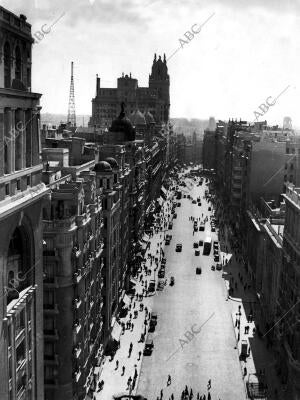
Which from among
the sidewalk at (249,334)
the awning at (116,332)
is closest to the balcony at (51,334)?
the sidewalk at (249,334)

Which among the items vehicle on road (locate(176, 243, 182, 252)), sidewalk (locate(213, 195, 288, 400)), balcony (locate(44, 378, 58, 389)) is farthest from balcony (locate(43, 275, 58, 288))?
vehicle on road (locate(176, 243, 182, 252))

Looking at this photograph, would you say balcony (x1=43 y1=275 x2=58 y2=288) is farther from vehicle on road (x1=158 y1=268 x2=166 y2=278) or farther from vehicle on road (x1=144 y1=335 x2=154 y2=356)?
vehicle on road (x1=158 y1=268 x2=166 y2=278)

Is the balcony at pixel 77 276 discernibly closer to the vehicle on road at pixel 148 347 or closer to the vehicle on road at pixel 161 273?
the vehicle on road at pixel 148 347

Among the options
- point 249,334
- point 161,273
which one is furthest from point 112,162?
point 249,334

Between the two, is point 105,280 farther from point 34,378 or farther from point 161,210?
point 161,210

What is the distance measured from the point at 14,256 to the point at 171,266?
74.9 metres

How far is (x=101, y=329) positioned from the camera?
60125 millimetres

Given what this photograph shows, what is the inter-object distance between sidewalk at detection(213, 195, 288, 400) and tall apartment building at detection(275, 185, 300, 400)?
168 centimetres

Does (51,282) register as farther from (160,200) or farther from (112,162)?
(160,200)

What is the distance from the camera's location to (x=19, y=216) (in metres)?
24.6

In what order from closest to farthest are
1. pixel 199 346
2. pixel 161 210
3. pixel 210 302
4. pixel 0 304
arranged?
pixel 0 304 < pixel 199 346 < pixel 210 302 < pixel 161 210

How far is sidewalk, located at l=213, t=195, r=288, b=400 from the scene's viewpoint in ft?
188

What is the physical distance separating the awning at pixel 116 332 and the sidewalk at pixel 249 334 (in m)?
14.3

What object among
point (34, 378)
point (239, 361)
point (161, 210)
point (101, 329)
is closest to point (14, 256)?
point (34, 378)
